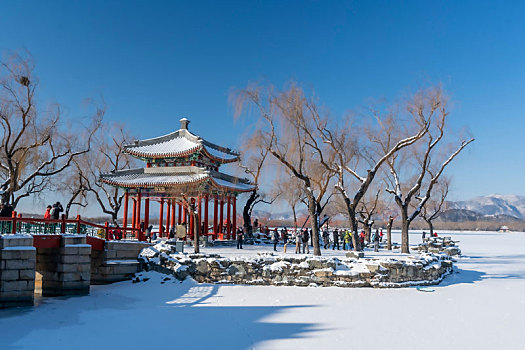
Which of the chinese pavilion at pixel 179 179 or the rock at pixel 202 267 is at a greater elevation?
the chinese pavilion at pixel 179 179

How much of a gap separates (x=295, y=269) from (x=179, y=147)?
11805 mm

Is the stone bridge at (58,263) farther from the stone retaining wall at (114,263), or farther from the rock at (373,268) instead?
the rock at (373,268)

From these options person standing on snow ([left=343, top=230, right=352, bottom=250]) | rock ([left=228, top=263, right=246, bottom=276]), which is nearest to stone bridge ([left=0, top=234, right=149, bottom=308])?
rock ([left=228, top=263, right=246, bottom=276])

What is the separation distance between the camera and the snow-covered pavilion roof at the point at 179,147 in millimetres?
23797

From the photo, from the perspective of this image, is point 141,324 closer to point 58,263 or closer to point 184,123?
point 58,263

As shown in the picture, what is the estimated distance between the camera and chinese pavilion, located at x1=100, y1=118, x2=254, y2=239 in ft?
73.2

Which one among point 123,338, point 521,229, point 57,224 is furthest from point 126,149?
point 521,229

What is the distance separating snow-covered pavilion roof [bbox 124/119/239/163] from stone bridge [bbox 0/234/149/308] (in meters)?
7.79

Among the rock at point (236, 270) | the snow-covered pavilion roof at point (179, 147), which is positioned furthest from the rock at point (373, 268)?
the snow-covered pavilion roof at point (179, 147)

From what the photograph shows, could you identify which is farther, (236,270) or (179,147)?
(179,147)

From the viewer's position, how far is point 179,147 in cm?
2461

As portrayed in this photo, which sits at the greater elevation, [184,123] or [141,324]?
[184,123]

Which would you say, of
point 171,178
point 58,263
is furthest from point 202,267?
point 171,178

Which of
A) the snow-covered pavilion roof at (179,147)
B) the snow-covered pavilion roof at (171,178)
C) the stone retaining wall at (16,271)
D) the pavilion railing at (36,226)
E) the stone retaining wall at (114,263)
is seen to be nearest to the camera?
the stone retaining wall at (16,271)
